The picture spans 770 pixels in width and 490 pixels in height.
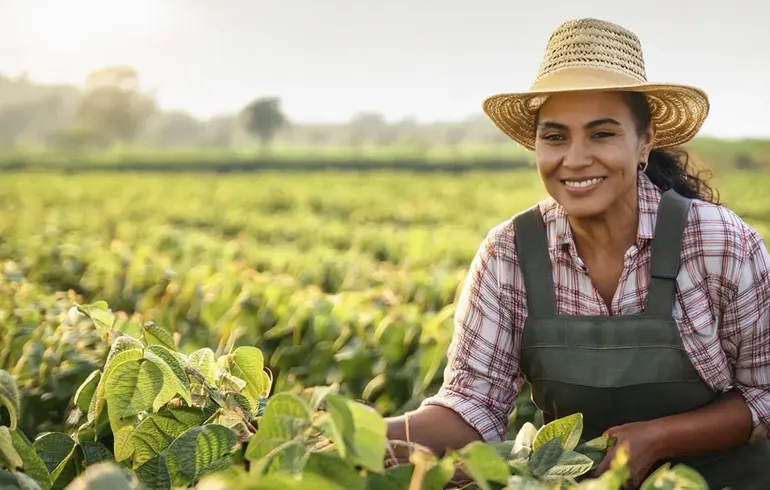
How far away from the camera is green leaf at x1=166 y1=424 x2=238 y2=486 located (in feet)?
3.56

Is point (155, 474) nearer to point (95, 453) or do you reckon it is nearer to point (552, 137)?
point (95, 453)

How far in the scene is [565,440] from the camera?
4.01 feet

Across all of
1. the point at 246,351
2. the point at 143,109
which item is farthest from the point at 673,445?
the point at 143,109

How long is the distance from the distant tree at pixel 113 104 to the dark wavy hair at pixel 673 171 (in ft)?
332

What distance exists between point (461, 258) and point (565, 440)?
192 inches

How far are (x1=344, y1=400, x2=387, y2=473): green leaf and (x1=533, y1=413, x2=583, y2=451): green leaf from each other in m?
0.39

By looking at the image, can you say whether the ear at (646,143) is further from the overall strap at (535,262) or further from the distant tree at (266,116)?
the distant tree at (266,116)

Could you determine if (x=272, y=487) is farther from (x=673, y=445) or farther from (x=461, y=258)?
(x=461, y=258)

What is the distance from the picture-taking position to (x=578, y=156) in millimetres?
1927

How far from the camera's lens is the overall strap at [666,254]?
6.28 ft

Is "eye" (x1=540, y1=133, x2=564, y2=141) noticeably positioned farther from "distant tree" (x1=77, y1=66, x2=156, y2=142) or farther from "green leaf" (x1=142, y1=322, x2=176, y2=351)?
"distant tree" (x1=77, y1=66, x2=156, y2=142)

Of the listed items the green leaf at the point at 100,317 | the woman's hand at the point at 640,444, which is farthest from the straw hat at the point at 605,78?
the green leaf at the point at 100,317

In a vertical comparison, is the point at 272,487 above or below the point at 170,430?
above

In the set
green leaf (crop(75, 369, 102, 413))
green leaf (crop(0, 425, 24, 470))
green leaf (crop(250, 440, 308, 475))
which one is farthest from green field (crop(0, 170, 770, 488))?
green leaf (crop(250, 440, 308, 475))
